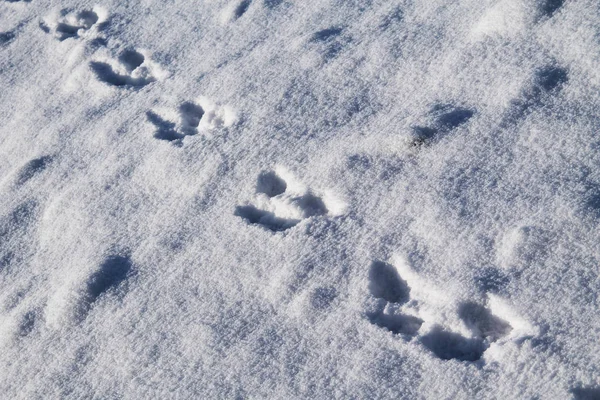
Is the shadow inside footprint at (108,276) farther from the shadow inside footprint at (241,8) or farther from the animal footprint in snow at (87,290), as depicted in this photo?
the shadow inside footprint at (241,8)

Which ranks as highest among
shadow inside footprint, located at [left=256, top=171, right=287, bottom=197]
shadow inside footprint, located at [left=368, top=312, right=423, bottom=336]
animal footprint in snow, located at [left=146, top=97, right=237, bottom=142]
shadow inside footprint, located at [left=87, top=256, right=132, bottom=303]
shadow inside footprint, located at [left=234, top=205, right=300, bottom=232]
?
animal footprint in snow, located at [left=146, top=97, right=237, bottom=142]

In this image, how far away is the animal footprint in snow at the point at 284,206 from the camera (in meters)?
1.57

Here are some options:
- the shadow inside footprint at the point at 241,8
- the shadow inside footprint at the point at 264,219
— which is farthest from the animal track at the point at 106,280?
the shadow inside footprint at the point at 241,8

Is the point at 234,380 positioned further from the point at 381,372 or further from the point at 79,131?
the point at 79,131

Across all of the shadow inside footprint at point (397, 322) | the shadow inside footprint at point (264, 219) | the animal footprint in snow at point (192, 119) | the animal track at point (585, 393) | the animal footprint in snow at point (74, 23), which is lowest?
the animal track at point (585, 393)

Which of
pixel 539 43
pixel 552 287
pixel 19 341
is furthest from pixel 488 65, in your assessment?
pixel 19 341

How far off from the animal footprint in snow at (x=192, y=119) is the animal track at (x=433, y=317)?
2.44 feet

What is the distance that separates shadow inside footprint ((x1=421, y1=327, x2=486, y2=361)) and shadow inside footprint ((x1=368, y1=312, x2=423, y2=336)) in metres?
0.04

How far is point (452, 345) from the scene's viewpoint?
1287mm

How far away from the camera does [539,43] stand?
175 centimetres

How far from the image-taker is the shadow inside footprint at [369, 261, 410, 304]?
4.57 feet

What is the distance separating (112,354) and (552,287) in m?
1.00

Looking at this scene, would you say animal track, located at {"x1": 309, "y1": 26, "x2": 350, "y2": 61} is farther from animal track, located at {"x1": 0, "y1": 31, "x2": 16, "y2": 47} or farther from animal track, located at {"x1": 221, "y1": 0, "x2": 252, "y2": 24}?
animal track, located at {"x1": 0, "y1": 31, "x2": 16, "y2": 47}

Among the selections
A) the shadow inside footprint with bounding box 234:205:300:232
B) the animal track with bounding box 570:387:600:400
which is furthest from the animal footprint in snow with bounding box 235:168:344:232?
the animal track with bounding box 570:387:600:400
